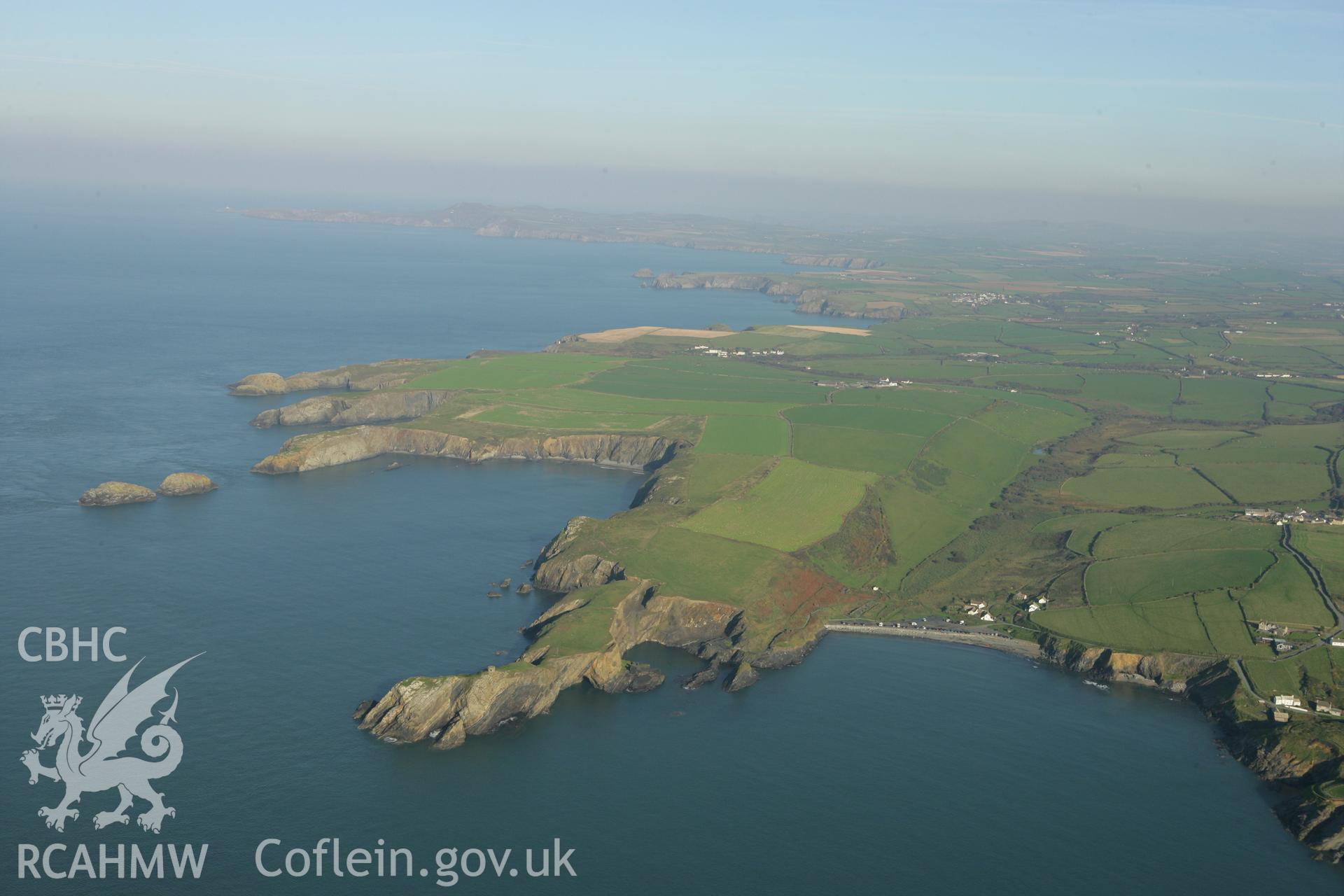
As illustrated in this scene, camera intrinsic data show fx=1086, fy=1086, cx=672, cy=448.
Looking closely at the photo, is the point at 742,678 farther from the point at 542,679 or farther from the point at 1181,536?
the point at 1181,536

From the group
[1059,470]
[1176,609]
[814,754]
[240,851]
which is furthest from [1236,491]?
[240,851]

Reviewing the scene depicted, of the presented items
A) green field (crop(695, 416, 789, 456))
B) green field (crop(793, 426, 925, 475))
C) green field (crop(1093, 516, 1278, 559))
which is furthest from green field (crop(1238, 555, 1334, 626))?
green field (crop(695, 416, 789, 456))

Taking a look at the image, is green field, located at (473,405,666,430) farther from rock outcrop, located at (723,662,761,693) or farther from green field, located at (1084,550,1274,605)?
rock outcrop, located at (723,662,761,693)

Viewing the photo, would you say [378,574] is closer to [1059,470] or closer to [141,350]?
[1059,470]

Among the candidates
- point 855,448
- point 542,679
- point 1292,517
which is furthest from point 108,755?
point 1292,517

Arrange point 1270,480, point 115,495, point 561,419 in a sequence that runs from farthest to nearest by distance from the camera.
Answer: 1. point 561,419
2. point 1270,480
3. point 115,495
